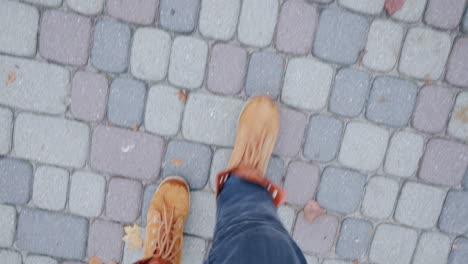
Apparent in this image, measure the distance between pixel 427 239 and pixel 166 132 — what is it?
4.83 feet

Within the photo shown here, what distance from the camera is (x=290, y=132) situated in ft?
5.92

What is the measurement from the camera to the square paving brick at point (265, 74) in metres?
1.73

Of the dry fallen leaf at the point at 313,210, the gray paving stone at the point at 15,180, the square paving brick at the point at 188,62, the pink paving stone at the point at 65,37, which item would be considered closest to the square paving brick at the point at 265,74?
the square paving brick at the point at 188,62

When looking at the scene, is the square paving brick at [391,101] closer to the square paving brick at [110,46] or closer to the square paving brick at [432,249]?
the square paving brick at [432,249]

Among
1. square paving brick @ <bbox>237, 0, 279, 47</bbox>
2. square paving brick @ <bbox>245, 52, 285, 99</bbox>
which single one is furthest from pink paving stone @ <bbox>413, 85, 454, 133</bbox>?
square paving brick @ <bbox>237, 0, 279, 47</bbox>

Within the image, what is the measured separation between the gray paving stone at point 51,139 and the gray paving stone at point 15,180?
0.06m

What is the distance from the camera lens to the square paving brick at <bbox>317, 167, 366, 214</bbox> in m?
1.83

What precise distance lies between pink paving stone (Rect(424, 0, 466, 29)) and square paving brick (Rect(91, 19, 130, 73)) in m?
1.44

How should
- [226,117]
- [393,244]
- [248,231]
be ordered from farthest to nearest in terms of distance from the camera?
1. [393,244]
2. [226,117]
3. [248,231]

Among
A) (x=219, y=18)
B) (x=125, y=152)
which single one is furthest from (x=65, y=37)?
(x=219, y=18)

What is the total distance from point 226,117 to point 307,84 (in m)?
0.43

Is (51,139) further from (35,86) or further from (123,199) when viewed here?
(123,199)

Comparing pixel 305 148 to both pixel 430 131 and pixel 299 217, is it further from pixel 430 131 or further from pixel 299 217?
pixel 430 131

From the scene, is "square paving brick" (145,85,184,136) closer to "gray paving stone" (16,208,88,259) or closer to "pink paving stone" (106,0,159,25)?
"pink paving stone" (106,0,159,25)
